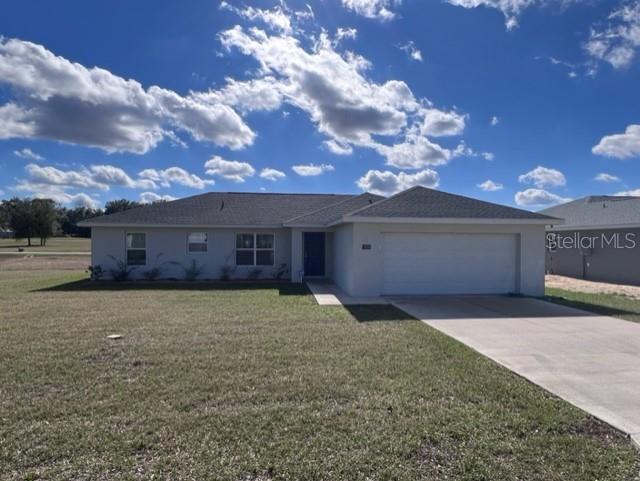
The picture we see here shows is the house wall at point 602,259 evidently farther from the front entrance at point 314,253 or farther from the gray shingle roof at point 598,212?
the front entrance at point 314,253

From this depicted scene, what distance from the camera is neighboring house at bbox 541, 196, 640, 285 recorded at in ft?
56.7

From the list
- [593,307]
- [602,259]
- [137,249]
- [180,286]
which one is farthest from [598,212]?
[137,249]

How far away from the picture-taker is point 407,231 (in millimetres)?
13547

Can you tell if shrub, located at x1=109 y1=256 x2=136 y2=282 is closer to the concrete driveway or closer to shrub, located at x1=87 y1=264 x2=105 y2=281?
shrub, located at x1=87 y1=264 x2=105 y2=281

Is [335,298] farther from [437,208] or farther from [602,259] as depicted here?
[602,259]

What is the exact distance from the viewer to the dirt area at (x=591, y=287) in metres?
14.8

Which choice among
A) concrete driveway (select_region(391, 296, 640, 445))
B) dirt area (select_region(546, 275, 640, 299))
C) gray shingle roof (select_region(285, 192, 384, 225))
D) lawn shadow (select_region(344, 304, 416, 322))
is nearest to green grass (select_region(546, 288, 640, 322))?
concrete driveway (select_region(391, 296, 640, 445))

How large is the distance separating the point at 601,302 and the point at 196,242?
15341 mm

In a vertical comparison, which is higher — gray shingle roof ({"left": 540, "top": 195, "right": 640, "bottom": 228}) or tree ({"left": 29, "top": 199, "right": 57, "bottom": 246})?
tree ({"left": 29, "top": 199, "right": 57, "bottom": 246})

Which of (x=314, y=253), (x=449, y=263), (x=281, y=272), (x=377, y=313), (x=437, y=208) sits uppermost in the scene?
(x=437, y=208)

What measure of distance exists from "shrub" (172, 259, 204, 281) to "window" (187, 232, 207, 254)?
469mm

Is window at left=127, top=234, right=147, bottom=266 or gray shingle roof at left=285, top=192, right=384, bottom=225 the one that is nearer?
gray shingle roof at left=285, top=192, right=384, bottom=225

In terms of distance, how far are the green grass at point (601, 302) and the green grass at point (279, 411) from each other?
5909 millimetres

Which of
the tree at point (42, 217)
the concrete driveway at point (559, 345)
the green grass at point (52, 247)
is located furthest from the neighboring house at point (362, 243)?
the tree at point (42, 217)
